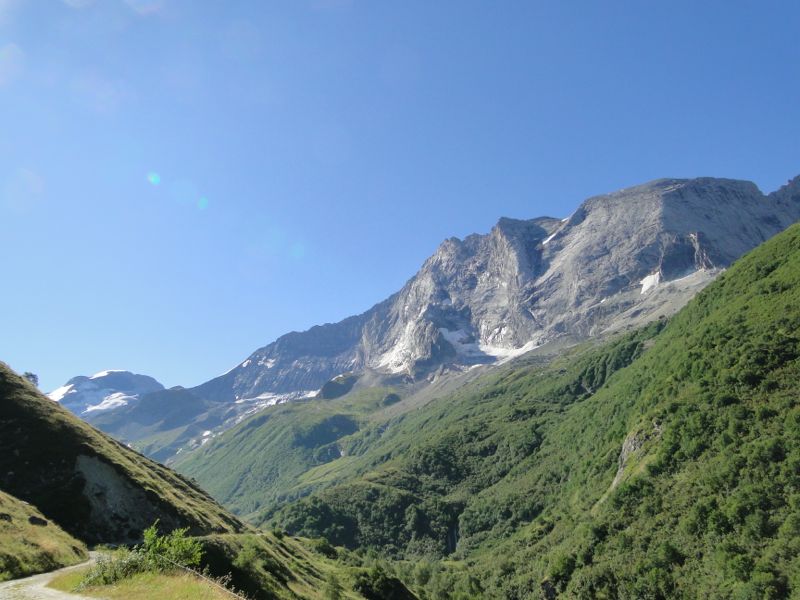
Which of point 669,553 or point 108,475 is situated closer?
point 108,475

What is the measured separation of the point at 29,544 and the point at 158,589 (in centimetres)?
3087

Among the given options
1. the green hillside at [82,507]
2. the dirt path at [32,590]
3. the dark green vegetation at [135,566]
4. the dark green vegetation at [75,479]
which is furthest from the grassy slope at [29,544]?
the dark green vegetation at [135,566]

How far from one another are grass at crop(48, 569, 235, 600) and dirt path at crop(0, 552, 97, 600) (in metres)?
0.92

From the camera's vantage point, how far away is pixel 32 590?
35.8 meters

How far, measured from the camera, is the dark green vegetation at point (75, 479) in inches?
2709

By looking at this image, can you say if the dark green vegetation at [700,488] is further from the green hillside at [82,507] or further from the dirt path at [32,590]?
the dirt path at [32,590]

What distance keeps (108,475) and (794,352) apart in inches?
5761

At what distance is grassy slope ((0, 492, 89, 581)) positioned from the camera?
45.3 m

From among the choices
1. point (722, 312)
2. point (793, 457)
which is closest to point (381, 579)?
point (793, 457)

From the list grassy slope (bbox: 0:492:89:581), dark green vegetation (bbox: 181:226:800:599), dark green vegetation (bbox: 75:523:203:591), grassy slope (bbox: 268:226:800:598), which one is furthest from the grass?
grassy slope (bbox: 268:226:800:598)

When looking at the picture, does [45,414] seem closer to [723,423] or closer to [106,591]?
[106,591]

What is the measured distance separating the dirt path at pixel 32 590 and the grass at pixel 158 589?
0.92m

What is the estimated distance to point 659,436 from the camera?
141 metres

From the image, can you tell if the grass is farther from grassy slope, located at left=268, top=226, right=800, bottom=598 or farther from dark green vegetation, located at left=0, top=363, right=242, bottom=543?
grassy slope, located at left=268, top=226, right=800, bottom=598
